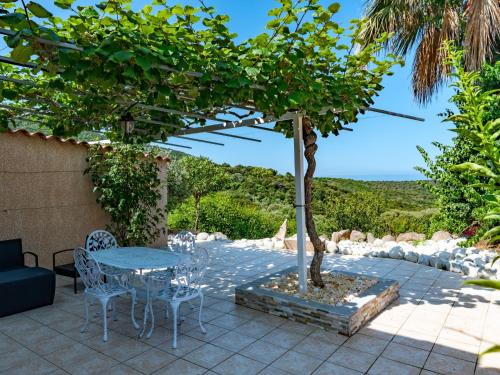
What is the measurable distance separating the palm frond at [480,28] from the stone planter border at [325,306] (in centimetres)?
490

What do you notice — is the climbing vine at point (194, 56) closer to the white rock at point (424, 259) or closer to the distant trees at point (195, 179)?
the white rock at point (424, 259)

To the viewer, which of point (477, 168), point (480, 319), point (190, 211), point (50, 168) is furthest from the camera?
point (190, 211)

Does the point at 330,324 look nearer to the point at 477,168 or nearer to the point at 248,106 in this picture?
the point at 248,106

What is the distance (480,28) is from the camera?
265 inches

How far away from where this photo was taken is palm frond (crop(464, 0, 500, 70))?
6.70 metres

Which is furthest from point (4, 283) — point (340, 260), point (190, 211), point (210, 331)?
point (190, 211)

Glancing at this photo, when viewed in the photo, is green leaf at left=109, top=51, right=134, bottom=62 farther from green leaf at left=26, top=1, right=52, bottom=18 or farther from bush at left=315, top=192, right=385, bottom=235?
bush at left=315, top=192, right=385, bottom=235

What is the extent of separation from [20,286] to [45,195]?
2474mm

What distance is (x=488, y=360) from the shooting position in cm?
319

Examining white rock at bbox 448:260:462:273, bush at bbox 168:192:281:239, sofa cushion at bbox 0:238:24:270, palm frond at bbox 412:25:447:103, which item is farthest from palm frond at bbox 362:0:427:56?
sofa cushion at bbox 0:238:24:270

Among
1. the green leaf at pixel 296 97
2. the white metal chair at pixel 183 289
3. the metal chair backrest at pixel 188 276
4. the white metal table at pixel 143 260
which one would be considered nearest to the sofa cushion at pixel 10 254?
the white metal table at pixel 143 260

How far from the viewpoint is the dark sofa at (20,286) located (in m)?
4.30

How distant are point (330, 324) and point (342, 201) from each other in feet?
27.7

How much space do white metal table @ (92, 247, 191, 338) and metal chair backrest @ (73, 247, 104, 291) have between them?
0.18m
